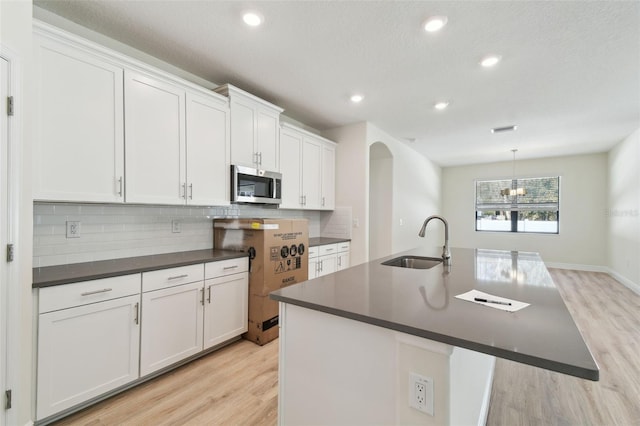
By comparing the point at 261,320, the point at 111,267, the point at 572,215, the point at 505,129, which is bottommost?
the point at 261,320

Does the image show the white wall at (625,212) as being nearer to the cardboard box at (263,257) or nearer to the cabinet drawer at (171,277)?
the cardboard box at (263,257)

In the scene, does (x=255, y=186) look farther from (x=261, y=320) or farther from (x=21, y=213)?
(x=21, y=213)

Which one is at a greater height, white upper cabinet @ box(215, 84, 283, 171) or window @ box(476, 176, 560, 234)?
white upper cabinet @ box(215, 84, 283, 171)

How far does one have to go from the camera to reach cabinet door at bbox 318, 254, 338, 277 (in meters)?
3.69

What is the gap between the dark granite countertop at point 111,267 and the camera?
1682 mm

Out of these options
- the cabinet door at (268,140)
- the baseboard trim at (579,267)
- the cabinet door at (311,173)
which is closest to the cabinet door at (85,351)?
the cabinet door at (268,140)

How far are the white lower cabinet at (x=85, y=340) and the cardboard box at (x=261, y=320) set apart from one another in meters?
0.99

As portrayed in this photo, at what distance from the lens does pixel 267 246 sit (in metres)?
2.77

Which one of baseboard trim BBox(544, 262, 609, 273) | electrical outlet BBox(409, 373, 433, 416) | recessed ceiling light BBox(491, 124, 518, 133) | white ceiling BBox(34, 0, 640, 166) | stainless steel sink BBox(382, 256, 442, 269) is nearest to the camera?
electrical outlet BBox(409, 373, 433, 416)

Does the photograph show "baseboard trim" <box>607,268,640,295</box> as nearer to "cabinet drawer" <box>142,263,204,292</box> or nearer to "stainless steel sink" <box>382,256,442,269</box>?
"stainless steel sink" <box>382,256,442,269</box>

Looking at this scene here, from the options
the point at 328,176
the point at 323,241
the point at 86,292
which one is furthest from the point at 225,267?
the point at 328,176

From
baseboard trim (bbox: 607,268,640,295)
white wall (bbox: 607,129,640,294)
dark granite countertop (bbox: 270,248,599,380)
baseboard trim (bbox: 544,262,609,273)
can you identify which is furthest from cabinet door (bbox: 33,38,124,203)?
baseboard trim (bbox: 544,262,609,273)

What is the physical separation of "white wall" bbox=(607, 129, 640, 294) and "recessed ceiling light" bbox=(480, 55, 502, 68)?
383 cm

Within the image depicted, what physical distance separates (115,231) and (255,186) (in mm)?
1290
